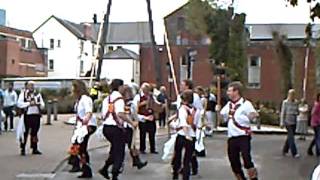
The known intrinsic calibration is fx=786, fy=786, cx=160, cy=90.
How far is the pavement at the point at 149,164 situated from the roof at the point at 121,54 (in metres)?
61.7

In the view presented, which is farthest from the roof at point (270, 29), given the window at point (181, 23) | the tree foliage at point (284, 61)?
the tree foliage at point (284, 61)

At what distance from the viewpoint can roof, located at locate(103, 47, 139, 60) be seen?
85.6 metres

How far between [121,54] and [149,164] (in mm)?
70282

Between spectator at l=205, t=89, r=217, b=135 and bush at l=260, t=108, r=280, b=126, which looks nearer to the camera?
spectator at l=205, t=89, r=217, b=135

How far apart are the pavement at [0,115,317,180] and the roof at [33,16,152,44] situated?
74929 millimetres

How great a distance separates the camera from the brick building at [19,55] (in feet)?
256

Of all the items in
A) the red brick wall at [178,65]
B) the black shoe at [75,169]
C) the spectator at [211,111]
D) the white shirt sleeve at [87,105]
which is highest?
the red brick wall at [178,65]

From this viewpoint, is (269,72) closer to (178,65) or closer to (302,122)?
(178,65)

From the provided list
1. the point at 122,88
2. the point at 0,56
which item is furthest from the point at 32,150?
the point at 0,56

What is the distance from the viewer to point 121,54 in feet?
284

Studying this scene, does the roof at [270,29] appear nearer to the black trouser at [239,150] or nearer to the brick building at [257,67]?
the brick building at [257,67]

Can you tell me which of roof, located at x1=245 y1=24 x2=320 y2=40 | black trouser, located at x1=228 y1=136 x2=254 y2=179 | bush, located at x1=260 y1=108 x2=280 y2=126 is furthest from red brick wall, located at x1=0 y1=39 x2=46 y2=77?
black trouser, located at x1=228 y1=136 x2=254 y2=179

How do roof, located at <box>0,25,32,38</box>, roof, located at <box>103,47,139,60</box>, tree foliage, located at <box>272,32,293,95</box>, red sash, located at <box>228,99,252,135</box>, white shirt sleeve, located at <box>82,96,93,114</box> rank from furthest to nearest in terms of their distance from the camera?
roof, located at <box>103,47,139,60</box>
roof, located at <box>0,25,32,38</box>
tree foliage, located at <box>272,32,293,95</box>
white shirt sleeve, located at <box>82,96,93,114</box>
red sash, located at <box>228,99,252,135</box>

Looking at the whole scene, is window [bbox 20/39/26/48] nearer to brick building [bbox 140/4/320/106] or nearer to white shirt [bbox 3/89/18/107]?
brick building [bbox 140/4/320/106]
